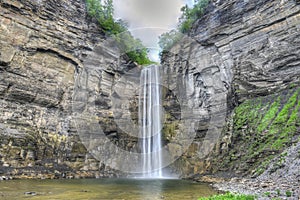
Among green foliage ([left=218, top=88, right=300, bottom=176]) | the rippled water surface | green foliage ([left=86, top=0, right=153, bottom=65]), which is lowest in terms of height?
the rippled water surface

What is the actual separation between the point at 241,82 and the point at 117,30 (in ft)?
56.9

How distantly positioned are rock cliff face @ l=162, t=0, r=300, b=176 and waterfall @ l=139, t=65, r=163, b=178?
2548 millimetres

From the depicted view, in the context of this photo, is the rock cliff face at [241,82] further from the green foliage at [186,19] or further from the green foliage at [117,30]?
the green foliage at [117,30]

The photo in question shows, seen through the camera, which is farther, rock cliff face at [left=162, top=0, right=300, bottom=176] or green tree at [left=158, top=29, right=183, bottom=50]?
green tree at [left=158, top=29, right=183, bottom=50]

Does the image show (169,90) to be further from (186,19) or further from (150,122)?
(186,19)

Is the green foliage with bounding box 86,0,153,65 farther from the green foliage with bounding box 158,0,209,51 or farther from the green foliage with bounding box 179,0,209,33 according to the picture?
the green foliage with bounding box 179,0,209,33

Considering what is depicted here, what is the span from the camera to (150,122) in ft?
104

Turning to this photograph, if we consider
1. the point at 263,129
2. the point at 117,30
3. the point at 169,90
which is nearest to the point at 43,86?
the point at 117,30

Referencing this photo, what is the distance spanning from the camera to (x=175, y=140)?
2936 centimetres

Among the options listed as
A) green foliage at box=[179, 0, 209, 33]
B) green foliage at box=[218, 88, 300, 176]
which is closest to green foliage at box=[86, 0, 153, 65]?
green foliage at box=[179, 0, 209, 33]

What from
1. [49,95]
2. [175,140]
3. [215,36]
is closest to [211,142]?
[175,140]

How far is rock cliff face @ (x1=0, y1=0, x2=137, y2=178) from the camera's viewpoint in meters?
22.3

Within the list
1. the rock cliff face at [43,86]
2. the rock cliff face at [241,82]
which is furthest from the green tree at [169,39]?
the rock cliff face at [43,86]

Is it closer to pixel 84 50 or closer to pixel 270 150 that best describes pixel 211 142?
pixel 270 150
